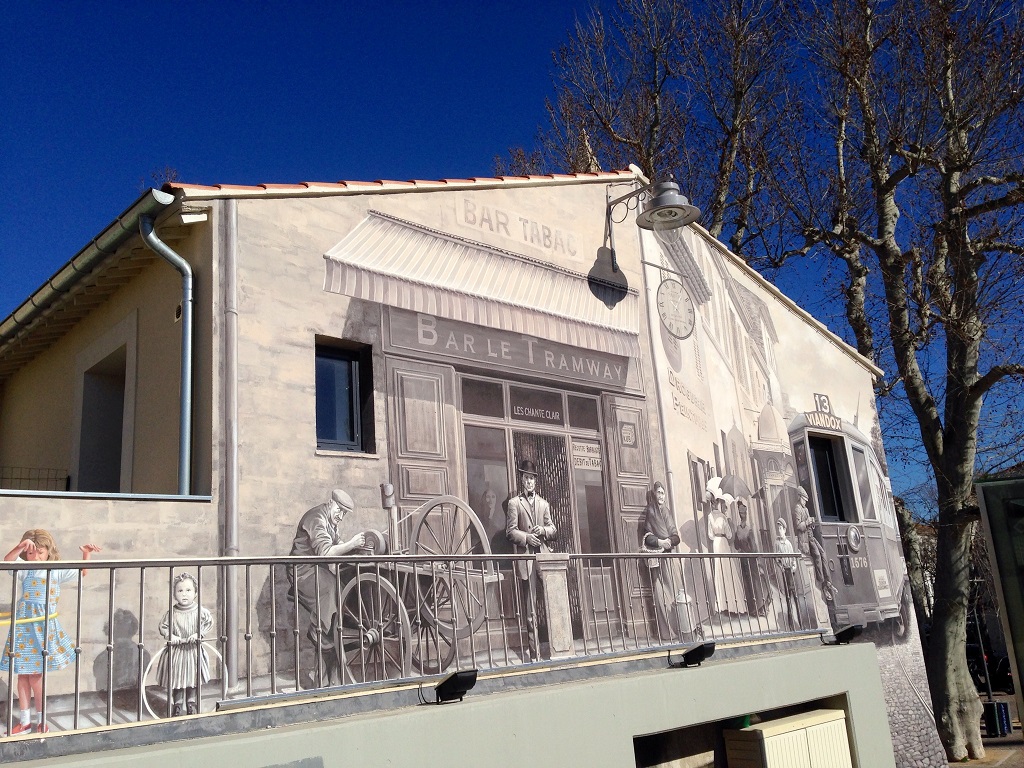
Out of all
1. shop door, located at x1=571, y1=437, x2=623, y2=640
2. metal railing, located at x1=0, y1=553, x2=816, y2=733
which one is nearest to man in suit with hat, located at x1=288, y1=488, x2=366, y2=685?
metal railing, located at x1=0, y1=553, x2=816, y2=733

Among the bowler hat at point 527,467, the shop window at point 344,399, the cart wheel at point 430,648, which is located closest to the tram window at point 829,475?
the bowler hat at point 527,467

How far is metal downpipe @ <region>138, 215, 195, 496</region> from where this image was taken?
7.04 meters

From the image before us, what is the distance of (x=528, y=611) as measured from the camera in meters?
8.16

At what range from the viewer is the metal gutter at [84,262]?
297 inches

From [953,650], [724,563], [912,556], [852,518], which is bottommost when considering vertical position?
[953,650]

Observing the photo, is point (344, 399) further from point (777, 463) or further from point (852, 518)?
point (852, 518)

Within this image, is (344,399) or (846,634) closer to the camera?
(344,399)

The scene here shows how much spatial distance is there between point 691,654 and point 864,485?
799cm

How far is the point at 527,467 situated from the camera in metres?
9.18

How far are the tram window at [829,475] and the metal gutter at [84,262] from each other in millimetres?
10070

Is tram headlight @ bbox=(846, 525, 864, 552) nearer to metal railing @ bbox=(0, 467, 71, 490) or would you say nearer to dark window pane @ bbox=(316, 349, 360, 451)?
dark window pane @ bbox=(316, 349, 360, 451)

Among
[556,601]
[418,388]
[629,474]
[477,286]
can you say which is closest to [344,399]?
[418,388]

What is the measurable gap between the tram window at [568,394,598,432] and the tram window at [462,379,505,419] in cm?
100

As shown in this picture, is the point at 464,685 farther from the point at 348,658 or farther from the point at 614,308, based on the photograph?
the point at 614,308
